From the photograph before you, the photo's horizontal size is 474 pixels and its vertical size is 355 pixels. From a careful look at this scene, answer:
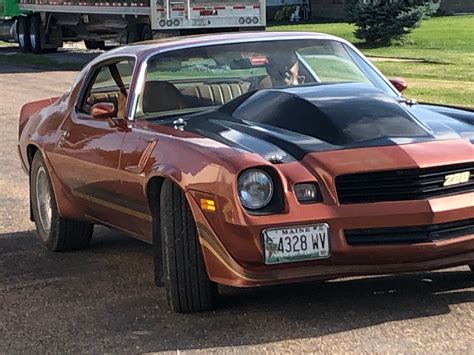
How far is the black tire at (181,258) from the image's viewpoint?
5391mm

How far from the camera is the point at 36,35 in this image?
3416 cm

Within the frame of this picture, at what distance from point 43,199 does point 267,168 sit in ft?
10.2

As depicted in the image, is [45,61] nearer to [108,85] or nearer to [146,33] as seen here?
[146,33]

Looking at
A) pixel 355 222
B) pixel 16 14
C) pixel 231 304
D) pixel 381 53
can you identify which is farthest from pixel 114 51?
pixel 16 14

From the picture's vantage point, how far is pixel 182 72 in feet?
22.2

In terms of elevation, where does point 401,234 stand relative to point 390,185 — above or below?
below

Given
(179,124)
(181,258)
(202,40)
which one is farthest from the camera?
(202,40)

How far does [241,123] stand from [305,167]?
0.87 meters

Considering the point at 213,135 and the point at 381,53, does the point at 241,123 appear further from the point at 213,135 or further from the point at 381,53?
the point at 381,53

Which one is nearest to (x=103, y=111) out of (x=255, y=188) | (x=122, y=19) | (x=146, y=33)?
(x=255, y=188)

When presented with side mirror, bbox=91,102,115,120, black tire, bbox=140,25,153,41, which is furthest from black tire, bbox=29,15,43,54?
side mirror, bbox=91,102,115,120

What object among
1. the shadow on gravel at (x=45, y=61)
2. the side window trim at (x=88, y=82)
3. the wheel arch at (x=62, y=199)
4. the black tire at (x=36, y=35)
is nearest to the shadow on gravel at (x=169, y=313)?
the wheel arch at (x=62, y=199)

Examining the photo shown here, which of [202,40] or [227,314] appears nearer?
[227,314]

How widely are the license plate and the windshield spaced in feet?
5.74
